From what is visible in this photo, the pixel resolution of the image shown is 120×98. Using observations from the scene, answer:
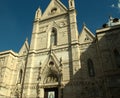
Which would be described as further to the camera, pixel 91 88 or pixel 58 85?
pixel 58 85

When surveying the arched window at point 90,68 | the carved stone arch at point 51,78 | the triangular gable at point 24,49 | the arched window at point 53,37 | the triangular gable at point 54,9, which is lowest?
the carved stone arch at point 51,78

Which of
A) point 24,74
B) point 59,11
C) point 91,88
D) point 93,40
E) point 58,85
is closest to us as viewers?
point 91,88

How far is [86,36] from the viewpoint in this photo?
725 inches

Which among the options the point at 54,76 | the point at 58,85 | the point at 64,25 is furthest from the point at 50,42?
the point at 58,85

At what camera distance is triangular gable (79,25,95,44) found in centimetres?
1790

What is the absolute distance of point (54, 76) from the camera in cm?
1762

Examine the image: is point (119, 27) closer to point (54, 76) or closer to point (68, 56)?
Result: point (68, 56)

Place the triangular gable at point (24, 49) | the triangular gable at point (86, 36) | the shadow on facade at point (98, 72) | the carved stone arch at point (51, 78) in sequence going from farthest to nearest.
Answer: the triangular gable at point (24, 49) < the triangular gable at point (86, 36) < the carved stone arch at point (51, 78) < the shadow on facade at point (98, 72)

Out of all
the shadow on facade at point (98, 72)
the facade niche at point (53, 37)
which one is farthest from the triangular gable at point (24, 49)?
the shadow on facade at point (98, 72)

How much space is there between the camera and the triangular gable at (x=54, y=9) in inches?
889

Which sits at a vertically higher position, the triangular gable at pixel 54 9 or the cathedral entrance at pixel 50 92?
the triangular gable at pixel 54 9

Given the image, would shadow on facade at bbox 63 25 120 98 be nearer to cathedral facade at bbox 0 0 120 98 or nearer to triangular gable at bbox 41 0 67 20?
cathedral facade at bbox 0 0 120 98

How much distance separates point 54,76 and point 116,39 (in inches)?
337

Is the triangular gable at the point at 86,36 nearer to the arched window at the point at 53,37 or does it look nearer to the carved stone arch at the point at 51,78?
the arched window at the point at 53,37
